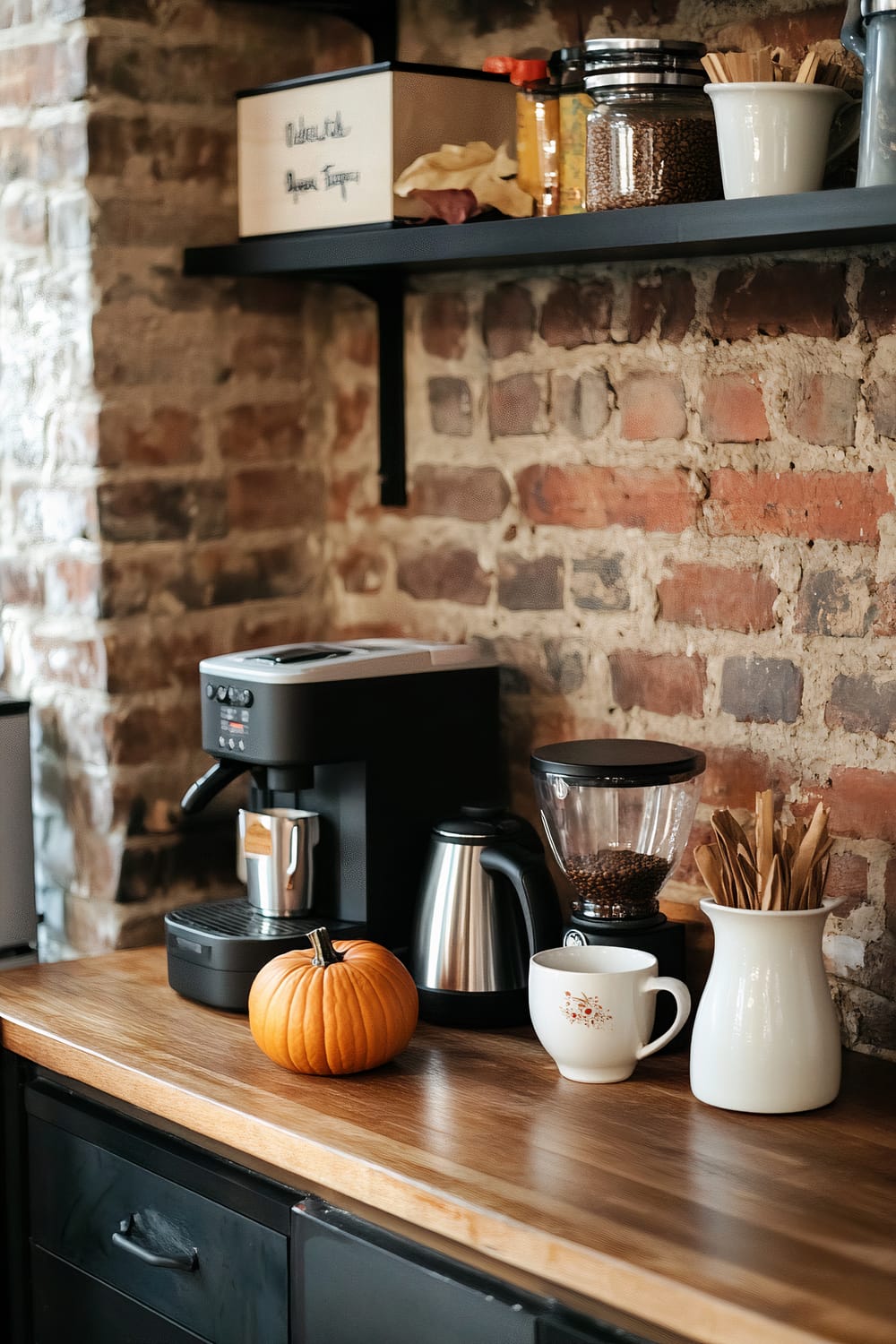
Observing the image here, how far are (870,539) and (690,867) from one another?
1.46 feet

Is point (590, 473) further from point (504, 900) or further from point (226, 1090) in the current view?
point (226, 1090)

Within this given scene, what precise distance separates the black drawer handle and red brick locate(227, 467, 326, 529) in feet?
3.03

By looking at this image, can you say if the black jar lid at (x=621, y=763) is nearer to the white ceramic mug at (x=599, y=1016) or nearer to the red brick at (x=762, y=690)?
the red brick at (x=762, y=690)

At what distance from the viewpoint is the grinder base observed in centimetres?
170

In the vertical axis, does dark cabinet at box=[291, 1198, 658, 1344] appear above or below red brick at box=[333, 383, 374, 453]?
below

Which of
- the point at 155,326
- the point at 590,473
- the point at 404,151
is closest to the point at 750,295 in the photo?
the point at 590,473

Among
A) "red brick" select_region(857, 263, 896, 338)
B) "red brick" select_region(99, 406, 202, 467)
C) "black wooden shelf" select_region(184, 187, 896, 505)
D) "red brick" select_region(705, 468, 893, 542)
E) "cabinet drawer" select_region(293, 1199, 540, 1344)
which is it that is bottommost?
"cabinet drawer" select_region(293, 1199, 540, 1344)

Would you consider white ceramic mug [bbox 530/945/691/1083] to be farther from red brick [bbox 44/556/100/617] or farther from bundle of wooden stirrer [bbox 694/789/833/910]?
red brick [bbox 44/556/100/617]

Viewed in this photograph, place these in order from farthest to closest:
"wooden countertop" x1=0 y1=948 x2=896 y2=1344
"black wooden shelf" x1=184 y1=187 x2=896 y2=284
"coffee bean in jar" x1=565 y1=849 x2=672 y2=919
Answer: "coffee bean in jar" x1=565 y1=849 x2=672 y2=919 → "black wooden shelf" x1=184 y1=187 x2=896 y2=284 → "wooden countertop" x1=0 y1=948 x2=896 y2=1344

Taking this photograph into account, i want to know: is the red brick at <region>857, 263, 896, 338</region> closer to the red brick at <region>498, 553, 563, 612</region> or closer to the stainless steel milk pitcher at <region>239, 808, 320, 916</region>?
the red brick at <region>498, 553, 563, 612</region>

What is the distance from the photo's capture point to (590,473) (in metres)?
1.95

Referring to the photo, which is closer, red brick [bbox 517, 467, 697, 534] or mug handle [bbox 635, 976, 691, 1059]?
mug handle [bbox 635, 976, 691, 1059]

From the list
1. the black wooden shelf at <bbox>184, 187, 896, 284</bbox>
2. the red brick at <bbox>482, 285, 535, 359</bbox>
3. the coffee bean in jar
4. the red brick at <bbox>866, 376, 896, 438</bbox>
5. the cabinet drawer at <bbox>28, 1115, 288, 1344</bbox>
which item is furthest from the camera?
the red brick at <bbox>482, 285, 535, 359</bbox>

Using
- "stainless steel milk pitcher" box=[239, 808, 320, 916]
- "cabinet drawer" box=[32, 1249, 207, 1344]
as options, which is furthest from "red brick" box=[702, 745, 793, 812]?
"cabinet drawer" box=[32, 1249, 207, 1344]
